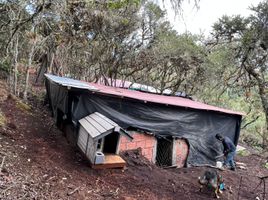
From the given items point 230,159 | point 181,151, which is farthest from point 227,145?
point 181,151

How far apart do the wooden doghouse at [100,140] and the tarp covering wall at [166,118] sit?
0.55 metres

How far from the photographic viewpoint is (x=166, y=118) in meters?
8.43

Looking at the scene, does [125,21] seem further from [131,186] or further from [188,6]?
[188,6]

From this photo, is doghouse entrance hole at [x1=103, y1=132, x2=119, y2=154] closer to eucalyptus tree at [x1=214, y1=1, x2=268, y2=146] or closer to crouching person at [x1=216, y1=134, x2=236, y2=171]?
eucalyptus tree at [x1=214, y1=1, x2=268, y2=146]

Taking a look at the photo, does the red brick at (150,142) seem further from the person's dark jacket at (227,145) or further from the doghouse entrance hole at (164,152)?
the person's dark jacket at (227,145)

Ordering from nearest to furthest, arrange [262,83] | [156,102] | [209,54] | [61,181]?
[61,181] < [262,83] < [156,102] < [209,54]

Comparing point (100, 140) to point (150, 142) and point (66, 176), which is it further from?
point (150, 142)

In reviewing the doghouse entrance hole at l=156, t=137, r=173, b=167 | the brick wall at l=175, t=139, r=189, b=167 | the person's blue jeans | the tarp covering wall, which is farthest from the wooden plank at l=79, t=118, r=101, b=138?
the person's blue jeans

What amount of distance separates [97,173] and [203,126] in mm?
5194

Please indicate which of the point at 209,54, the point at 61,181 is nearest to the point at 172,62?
the point at 209,54

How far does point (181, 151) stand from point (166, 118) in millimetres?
1290

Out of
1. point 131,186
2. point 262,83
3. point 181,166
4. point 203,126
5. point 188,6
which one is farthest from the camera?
point 203,126

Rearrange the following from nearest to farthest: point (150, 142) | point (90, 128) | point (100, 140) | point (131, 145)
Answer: point (100, 140) → point (90, 128) → point (131, 145) → point (150, 142)

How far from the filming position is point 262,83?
6133 millimetres
